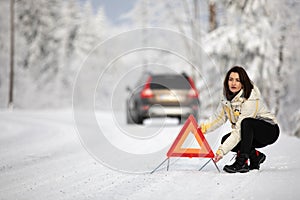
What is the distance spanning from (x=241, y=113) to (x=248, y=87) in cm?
32

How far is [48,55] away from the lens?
38.3 meters

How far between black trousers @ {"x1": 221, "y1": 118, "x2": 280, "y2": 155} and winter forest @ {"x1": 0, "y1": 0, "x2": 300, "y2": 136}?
14.9 feet

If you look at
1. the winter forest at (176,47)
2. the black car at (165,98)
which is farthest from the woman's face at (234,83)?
the black car at (165,98)

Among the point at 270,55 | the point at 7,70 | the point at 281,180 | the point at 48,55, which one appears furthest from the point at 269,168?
the point at 48,55

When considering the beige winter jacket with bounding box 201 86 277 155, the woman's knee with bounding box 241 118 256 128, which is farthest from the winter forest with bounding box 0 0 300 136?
the woman's knee with bounding box 241 118 256 128

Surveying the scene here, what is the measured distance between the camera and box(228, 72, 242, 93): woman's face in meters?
4.44

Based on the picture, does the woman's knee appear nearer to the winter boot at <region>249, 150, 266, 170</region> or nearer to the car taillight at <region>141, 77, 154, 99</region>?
the winter boot at <region>249, 150, 266, 170</region>

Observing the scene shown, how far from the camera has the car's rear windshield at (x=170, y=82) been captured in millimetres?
12180

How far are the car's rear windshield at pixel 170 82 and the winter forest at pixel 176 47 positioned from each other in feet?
3.27

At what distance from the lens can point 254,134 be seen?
4.38 metres

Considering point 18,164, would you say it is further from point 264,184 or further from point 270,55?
point 270,55

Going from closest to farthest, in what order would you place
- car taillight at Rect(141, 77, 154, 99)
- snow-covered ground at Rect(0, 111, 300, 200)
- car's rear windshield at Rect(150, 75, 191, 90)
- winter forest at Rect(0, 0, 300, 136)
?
snow-covered ground at Rect(0, 111, 300, 200) < car taillight at Rect(141, 77, 154, 99) < car's rear windshield at Rect(150, 75, 191, 90) < winter forest at Rect(0, 0, 300, 136)

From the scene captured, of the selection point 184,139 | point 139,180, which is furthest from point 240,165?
point 139,180

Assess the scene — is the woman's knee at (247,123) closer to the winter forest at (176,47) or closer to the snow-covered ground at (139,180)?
the snow-covered ground at (139,180)
